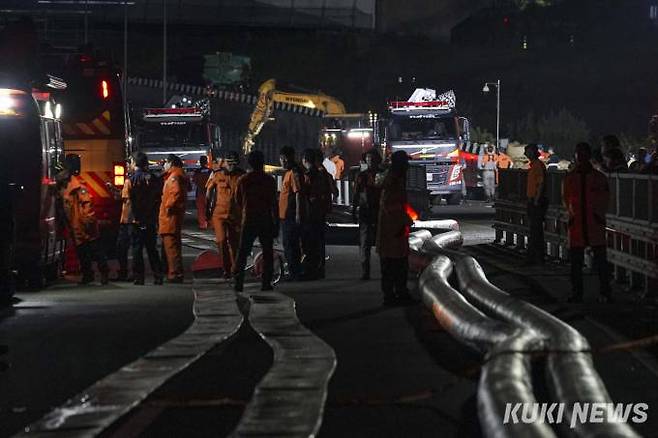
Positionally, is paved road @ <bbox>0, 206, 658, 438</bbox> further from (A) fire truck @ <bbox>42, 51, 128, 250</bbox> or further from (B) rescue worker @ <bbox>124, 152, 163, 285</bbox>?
(A) fire truck @ <bbox>42, 51, 128, 250</bbox>

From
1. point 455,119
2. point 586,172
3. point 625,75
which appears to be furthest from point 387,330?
point 625,75

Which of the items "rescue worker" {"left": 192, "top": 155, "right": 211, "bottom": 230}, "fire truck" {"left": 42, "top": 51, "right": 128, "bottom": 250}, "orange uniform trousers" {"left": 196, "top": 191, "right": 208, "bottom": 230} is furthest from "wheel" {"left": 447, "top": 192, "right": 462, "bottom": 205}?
"fire truck" {"left": 42, "top": 51, "right": 128, "bottom": 250}

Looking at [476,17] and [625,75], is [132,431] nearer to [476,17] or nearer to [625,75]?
[625,75]

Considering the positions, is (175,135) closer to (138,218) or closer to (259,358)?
(138,218)

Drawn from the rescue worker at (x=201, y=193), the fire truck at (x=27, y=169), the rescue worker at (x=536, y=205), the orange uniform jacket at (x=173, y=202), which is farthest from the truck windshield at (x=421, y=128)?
the fire truck at (x=27, y=169)

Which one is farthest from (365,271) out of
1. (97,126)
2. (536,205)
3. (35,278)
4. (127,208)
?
(97,126)

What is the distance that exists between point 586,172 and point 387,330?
3.63 m

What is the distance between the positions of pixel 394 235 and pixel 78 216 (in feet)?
16.7

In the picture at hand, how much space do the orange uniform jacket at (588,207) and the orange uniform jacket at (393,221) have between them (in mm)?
1854

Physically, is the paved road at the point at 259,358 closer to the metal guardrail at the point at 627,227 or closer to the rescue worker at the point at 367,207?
the rescue worker at the point at 367,207

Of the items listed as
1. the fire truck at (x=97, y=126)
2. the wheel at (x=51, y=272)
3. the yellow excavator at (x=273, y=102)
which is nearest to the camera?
the wheel at (x=51, y=272)

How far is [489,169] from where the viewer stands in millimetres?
50312

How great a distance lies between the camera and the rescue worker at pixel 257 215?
743 inches

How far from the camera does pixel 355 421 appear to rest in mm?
9734
